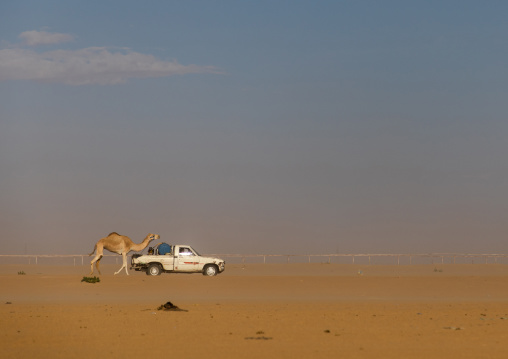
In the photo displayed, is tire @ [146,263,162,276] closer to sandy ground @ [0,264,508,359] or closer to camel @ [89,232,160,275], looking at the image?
camel @ [89,232,160,275]

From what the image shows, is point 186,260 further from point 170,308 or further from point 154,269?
point 170,308

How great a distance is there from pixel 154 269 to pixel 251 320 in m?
25.3

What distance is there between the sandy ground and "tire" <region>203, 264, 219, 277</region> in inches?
238

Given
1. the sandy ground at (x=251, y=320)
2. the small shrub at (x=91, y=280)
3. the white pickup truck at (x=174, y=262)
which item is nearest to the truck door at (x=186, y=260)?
the white pickup truck at (x=174, y=262)

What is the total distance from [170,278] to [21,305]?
15.9 meters

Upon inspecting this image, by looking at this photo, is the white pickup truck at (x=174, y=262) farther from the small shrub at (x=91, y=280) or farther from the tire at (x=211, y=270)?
the small shrub at (x=91, y=280)

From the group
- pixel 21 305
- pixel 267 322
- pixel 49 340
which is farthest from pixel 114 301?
pixel 49 340

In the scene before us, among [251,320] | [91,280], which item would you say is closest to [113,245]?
[91,280]

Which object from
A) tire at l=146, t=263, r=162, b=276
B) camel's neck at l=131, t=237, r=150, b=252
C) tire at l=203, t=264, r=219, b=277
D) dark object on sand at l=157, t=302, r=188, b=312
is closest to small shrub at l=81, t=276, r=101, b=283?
tire at l=146, t=263, r=162, b=276

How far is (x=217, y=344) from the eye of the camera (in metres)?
20.2

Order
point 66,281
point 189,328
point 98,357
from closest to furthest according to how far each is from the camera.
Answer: point 98,357, point 189,328, point 66,281

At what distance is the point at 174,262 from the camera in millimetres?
50094

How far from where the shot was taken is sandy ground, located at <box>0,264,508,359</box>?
1944 centimetres

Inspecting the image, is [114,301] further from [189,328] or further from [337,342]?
[337,342]
